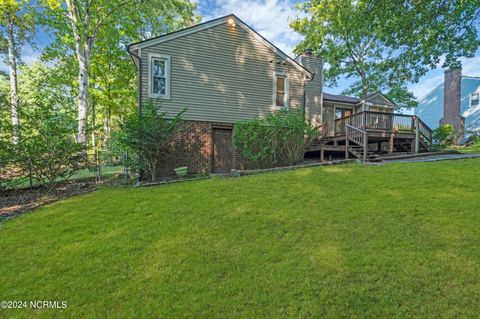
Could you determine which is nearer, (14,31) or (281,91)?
(281,91)

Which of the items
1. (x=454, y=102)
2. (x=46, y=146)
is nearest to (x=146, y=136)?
(x=46, y=146)

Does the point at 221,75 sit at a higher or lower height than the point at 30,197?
higher

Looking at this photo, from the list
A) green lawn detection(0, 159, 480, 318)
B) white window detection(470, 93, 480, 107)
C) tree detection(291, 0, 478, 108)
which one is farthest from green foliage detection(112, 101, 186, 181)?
white window detection(470, 93, 480, 107)

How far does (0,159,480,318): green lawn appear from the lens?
2.42 m

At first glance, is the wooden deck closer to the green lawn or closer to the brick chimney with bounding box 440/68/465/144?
the green lawn

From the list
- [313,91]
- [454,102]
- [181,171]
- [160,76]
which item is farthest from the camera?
[454,102]

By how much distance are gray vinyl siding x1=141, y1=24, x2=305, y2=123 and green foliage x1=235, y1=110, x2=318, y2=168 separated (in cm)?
155

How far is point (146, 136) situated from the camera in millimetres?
7812

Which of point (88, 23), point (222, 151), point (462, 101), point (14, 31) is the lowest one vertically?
point (222, 151)

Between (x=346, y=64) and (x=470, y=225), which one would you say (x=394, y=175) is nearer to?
(x=470, y=225)

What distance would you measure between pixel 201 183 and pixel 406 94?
2478 centimetres

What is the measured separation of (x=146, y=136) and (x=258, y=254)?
6049 mm

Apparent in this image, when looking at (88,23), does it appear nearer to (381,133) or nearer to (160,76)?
(160,76)

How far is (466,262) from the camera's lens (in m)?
2.87
